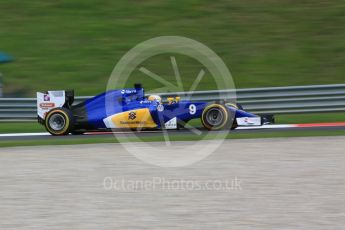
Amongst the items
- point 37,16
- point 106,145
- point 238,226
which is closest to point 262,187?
point 238,226

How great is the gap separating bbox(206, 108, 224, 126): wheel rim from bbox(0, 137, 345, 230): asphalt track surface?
2171mm

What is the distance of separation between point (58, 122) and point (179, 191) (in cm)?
651

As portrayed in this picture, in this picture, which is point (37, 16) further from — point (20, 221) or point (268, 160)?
point (20, 221)

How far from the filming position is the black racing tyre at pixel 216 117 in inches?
521

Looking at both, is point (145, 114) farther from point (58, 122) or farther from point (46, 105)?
point (46, 105)

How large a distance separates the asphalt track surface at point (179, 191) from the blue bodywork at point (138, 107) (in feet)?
7.46

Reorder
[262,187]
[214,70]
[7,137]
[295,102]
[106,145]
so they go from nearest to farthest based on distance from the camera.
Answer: [262,187] < [106,145] < [7,137] < [295,102] < [214,70]

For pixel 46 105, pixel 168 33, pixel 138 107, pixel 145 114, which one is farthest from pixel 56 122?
pixel 168 33

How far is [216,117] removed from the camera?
43.7ft

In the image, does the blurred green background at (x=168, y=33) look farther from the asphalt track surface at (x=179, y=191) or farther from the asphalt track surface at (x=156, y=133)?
the asphalt track surface at (x=179, y=191)

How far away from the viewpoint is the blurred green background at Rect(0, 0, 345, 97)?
18.5m

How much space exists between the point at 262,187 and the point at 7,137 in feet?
24.1

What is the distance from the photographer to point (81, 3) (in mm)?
22438

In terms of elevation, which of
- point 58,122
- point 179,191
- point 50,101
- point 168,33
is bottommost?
point 179,191
